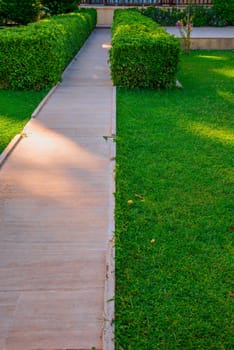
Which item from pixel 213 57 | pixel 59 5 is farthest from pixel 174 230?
pixel 59 5

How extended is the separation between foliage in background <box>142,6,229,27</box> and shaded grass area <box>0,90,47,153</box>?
1810 cm

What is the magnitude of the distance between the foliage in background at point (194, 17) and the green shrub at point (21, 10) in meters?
7.18

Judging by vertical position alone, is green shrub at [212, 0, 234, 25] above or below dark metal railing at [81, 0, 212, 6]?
below

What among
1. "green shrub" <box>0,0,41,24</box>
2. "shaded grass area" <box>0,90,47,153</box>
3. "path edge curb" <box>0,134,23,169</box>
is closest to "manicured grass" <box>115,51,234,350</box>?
"path edge curb" <box>0,134,23,169</box>

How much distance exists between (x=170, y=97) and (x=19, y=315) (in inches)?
297

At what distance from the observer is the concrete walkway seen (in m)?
3.34

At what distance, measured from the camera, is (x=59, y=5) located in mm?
23750

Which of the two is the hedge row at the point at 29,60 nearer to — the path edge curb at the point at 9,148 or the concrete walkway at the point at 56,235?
the concrete walkway at the point at 56,235

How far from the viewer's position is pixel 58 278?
386 cm

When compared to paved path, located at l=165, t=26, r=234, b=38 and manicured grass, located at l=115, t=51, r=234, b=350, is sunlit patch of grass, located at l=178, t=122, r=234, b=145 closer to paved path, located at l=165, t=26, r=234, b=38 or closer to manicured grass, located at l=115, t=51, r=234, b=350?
manicured grass, located at l=115, t=51, r=234, b=350

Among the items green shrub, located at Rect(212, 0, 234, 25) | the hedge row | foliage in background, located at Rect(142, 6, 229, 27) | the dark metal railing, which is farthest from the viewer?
the dark metal railing

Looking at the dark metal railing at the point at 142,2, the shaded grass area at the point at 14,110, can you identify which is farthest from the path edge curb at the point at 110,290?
the dark metal railing at the point at 142,2

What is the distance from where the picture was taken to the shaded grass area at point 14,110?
783 cm

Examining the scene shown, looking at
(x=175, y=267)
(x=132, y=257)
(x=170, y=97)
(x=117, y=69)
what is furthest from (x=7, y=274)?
(x=117, y=69)
